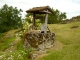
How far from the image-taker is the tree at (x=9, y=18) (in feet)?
204

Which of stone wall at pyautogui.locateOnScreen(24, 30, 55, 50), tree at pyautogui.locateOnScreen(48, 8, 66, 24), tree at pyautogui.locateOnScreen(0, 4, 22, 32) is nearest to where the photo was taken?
stone wall at pyautogui.locateOnScreen(24, 30, 55, 50)

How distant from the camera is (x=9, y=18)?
63.3 meters

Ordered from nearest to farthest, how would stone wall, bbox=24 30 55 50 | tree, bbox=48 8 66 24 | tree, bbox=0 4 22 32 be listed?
stone wall, bbox=24 30 55 50 < tree, bbox=0 4 22 32 < tree, bbox=48 8 66 24

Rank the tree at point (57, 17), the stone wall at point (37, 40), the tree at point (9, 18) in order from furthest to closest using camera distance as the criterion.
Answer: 1. the tree at point (57, 17)
2. the tree at point (9, 18)
3. the stone wall at point (37, 40)

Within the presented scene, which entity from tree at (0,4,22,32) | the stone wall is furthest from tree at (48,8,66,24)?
the stone wall

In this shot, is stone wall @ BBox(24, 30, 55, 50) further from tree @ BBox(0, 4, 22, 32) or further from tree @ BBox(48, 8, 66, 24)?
tree @ BBox(48, 8, 66, 24)

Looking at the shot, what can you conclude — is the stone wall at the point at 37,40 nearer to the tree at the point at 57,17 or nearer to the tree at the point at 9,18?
the tree at the point at 9,18

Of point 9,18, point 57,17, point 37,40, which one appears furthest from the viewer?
point 57,17

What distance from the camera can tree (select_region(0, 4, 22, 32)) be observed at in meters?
62.3

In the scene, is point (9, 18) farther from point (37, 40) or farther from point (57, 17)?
point (37, 40)

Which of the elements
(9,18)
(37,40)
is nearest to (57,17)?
(9,18)

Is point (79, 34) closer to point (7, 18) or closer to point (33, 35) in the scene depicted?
point (33, 35)

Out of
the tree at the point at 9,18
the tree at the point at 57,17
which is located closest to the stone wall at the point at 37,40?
the tree at the point at 9,18

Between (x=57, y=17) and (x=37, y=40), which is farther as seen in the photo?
(x=57, y=17)
